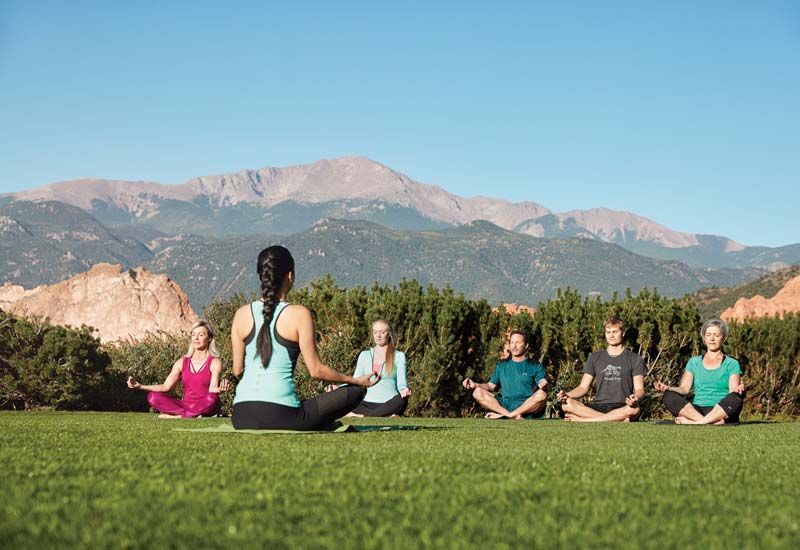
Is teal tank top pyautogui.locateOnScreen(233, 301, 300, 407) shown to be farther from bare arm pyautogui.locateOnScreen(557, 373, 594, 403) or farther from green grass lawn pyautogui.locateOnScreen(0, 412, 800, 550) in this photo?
bare arm pyautogui.locateOnScreen(557, 373, 594, 403)

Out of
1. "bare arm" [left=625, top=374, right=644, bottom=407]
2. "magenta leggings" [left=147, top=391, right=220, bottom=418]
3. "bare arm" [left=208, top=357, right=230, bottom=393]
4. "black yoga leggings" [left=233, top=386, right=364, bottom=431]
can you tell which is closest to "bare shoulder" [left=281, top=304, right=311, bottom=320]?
"black yoga leggings" [left=233, top=386, right=364, bottom=431]

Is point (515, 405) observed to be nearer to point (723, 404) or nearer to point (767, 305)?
point (723, 404)

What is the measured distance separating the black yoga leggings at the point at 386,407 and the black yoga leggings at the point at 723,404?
3.52 meters

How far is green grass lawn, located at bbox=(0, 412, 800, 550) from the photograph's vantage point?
3254mm

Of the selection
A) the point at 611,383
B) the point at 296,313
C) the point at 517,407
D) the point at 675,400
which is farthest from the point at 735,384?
the point at 296,313

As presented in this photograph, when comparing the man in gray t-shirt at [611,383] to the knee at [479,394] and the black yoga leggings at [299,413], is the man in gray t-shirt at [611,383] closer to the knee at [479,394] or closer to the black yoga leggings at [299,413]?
the knee at [479,394]

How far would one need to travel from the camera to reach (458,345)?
15711 millimetres

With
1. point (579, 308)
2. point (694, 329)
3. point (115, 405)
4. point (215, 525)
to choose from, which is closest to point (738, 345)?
point (694, 329)

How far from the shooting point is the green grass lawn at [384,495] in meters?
3.25

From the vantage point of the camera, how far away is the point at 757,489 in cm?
456

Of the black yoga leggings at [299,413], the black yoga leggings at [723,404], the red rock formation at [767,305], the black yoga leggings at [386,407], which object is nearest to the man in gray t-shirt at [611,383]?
the black yoga leggings at [723,404]

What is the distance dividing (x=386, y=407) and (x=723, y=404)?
175 inches

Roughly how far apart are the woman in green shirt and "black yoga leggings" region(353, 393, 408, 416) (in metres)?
3.51

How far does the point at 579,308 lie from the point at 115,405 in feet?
28.6
